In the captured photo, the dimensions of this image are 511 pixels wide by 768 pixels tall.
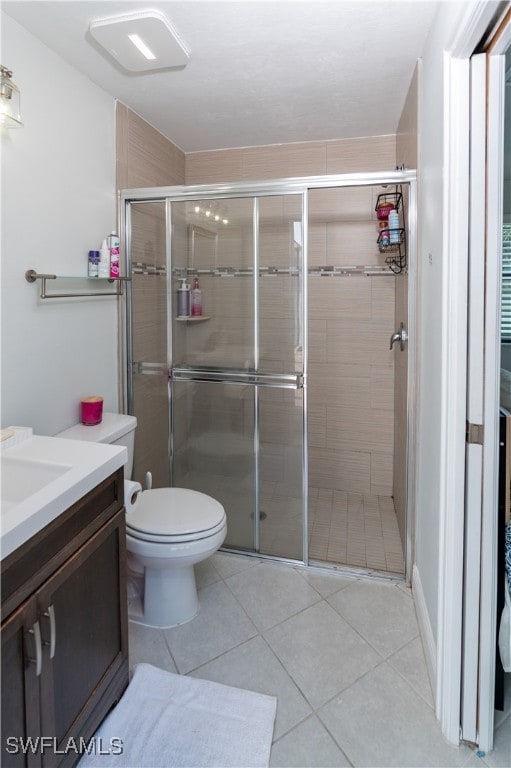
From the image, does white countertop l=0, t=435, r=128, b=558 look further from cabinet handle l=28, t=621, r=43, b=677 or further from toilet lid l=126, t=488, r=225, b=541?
toilet lid l=126, t=488, r=225, b=541

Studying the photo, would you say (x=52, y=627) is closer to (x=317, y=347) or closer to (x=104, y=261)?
(x=104, y=261)

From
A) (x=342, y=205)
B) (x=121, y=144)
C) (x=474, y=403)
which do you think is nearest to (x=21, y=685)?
(x=474, y=403)

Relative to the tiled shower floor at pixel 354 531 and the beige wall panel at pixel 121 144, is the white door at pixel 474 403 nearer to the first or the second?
the tiled shower floor at pixel 354 531

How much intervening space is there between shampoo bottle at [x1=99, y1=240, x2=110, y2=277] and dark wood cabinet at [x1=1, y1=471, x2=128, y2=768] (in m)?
1.17

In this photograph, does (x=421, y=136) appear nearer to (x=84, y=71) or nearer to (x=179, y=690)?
(x=84, y=71)

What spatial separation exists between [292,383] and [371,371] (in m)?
0.97

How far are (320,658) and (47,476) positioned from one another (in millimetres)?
1209

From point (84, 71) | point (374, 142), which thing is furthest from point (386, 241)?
point (84, 71)

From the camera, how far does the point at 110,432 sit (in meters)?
2.04

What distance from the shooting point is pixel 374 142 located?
291 centimetres

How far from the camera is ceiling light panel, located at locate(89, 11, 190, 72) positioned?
5.46 feet

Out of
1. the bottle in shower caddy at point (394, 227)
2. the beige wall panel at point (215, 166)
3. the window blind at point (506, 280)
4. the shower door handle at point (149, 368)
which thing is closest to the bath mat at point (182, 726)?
the shower door handle at point (149, 368)

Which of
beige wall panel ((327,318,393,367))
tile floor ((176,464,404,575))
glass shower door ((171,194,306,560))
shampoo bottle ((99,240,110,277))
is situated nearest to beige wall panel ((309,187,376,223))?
beige wall panel ((327,318,393,367))

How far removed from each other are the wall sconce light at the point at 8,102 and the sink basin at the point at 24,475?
1.13 meters
